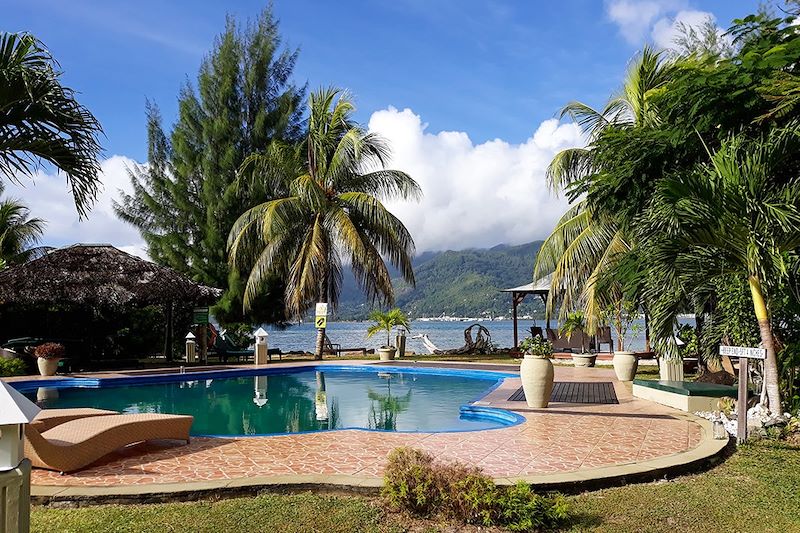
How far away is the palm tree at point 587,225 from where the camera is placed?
1662 cm

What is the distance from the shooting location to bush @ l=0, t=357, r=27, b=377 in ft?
50.4

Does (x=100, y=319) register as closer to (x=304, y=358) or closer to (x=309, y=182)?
(x=304, y=358)

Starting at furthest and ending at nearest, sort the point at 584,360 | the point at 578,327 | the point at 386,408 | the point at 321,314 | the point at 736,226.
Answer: the point at 321,314, the point at 578,327, the point at 584,360, the point at 386,408, the point at 736,226

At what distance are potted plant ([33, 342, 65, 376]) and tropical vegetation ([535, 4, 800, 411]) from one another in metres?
12.8

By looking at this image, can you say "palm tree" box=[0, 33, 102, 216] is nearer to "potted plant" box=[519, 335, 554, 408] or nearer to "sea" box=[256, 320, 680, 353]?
"potted plant" box=[519, 335, 554, 408]

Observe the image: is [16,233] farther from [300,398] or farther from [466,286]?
[466,286]

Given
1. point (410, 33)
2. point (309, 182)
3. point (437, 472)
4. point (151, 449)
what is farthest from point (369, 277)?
point (437, 472)

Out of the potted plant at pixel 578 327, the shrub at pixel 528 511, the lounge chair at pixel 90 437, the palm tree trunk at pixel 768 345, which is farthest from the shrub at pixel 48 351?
the palm tree trunk at pixel 768 345

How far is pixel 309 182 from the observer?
19.6m

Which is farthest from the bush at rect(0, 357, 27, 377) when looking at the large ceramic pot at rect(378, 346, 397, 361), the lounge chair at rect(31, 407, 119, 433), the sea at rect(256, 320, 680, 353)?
the sea at rect(256, 320, 680, 353)

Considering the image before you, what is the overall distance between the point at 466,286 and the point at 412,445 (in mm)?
114342

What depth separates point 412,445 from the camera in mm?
7242

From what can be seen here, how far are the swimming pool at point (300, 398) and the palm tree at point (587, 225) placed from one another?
3.77 metres

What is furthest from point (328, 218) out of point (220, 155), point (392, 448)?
point (392, 448)
